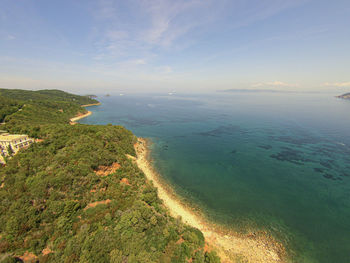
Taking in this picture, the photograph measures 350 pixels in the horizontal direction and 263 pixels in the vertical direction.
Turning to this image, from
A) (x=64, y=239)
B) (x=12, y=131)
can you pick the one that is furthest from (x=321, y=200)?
(x=12, y=131)

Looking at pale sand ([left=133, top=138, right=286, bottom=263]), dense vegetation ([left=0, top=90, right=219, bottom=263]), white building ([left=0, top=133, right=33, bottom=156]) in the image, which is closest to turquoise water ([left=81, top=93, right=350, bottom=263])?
pale sand ([left=133, top=138, right=286, bottom=263])

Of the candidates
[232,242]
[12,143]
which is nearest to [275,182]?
[232,242]

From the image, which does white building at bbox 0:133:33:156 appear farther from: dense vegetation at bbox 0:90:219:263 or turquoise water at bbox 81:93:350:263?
turquoise water at bbox 81:93:350:263

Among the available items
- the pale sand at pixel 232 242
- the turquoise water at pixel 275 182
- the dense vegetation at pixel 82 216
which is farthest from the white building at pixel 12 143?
the pale sand at pixel 232 242

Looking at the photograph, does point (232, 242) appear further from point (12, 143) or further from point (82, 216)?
point (12, 143)

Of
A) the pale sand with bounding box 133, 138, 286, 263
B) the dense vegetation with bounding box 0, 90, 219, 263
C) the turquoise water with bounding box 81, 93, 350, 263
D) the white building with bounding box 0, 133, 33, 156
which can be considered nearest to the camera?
the dense vegetation with bounding box 0, 90, 219, 263

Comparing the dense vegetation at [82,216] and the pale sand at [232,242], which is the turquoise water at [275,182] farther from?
the dense vegetation at [82,216]

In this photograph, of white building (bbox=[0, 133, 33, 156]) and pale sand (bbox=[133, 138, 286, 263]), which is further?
white building (bbox=[0, 133, 33, 156])
